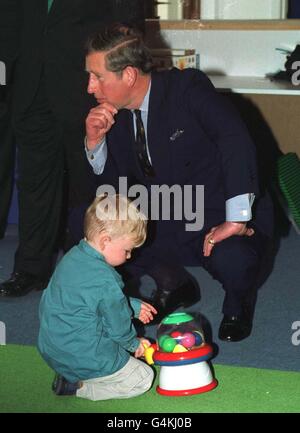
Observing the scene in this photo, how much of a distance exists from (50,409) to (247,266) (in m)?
0.74

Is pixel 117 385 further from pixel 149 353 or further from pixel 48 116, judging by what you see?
pixel 48 116

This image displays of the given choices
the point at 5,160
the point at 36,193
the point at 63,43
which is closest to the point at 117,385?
the point at 36,193

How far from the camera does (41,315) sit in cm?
→ 213

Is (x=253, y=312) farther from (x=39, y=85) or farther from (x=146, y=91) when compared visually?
(x=39, y=85)

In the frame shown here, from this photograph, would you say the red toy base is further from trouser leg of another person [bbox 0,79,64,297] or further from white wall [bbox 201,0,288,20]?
white wall [bbox 201,0,288,20]

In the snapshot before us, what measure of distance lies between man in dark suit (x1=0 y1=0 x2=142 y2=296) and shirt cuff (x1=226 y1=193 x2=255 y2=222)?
57 cm

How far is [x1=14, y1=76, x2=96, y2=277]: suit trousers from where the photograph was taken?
2859mm

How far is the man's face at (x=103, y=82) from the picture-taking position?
2441mm

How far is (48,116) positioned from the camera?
113 inches

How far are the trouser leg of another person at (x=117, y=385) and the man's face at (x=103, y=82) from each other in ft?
2.67

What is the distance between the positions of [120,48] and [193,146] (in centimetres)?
38

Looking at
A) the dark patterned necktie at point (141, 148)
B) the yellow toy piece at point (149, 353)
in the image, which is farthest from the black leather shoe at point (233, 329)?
the dark patterned necktie at point (141, 148)

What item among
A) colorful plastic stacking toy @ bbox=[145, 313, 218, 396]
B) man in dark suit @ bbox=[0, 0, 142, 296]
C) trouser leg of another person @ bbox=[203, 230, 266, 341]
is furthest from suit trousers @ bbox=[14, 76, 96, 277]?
colorful plastic stacking toy @ bbox=[145, 313, 218, 396]

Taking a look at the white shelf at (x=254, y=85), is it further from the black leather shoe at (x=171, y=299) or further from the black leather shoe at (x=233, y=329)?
the black leather shoe at (x=233, y=329)
